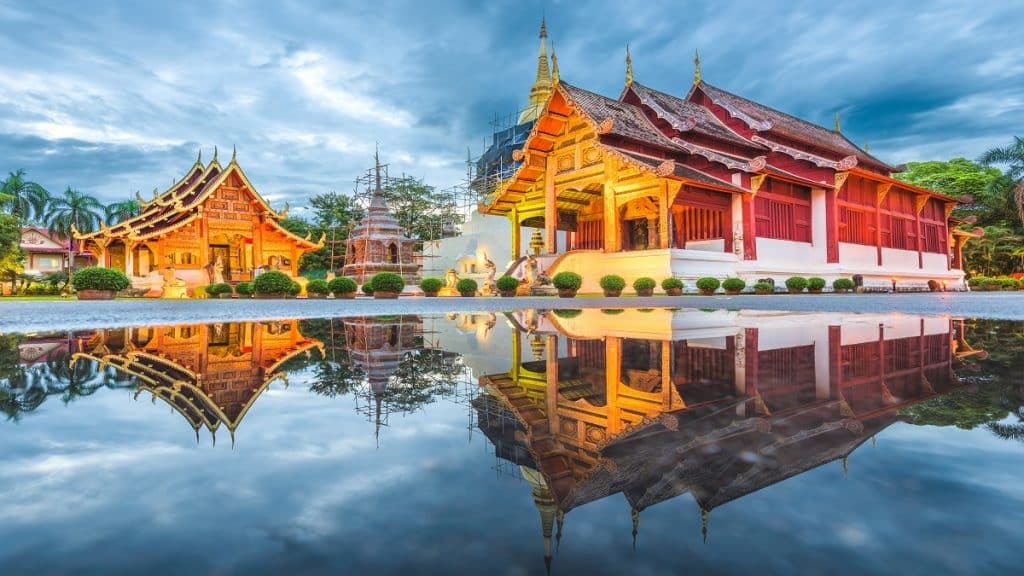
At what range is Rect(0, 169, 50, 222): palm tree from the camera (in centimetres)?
4219

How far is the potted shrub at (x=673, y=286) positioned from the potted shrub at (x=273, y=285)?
10528mm

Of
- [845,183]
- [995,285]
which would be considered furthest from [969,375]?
[995,285]

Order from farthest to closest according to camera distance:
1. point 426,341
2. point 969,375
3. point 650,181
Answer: point 650,181 < point 426,341 < point 969,375

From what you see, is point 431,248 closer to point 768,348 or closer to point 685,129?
point 685,129

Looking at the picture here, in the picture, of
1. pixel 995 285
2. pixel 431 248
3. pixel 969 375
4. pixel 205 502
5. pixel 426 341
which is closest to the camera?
pixel 205 502

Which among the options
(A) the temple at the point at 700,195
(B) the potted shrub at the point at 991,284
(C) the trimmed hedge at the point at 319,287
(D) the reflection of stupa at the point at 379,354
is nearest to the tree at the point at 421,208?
(A) the temple at the point at 700,195

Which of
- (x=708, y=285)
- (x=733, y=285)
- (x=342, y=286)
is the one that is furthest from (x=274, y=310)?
(x=733, y=285)

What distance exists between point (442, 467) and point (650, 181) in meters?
16.9

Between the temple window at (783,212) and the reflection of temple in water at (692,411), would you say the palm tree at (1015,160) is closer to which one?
the temple window at (783,212)

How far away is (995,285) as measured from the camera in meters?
26.5

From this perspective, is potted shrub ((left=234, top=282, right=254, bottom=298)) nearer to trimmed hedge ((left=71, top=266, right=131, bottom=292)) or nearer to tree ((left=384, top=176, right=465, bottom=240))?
trimmed hedge ((left=71, top=266, right=131, bottom=292))

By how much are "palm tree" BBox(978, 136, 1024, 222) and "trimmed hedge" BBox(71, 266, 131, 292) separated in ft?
129

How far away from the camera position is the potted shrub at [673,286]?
15.4 metres

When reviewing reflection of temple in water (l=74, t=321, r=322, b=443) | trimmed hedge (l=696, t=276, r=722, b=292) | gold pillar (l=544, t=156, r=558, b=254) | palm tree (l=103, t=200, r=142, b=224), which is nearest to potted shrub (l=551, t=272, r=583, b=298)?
trimmed hedge (l=696, t=276, r=722, b=292)
